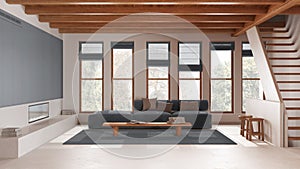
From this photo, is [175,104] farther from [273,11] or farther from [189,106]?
[273,11]

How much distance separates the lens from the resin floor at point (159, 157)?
6465mm

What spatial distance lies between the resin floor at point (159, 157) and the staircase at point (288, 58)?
1.36m

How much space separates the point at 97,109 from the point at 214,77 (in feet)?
12.4

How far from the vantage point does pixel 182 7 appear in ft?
29.3

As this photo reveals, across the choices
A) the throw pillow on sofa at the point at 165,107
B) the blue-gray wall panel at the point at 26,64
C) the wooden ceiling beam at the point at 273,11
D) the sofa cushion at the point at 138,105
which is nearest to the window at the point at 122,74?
the sofa cushion at the point at 138,105

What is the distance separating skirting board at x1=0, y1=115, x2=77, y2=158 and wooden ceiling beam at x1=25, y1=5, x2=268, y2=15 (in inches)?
99.3

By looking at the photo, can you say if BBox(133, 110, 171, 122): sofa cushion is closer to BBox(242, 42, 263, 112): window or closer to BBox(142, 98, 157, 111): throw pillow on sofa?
BBox(142, 98, 157, 111): throw pillow on sofa

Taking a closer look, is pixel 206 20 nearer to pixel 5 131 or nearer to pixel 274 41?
pixel 274 41

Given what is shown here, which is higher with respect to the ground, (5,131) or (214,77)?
(214,77)

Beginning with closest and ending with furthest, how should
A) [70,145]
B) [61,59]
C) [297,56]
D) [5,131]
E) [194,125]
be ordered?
[5,131]
[70,145]
[297,56]
[194,125]
[61,59]

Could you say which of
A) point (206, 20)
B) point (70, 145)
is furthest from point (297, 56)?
point (70, 145)

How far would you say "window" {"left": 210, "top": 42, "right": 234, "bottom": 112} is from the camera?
42.7 feet

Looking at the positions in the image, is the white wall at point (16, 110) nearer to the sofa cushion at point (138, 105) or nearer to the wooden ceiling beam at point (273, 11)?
the sofa cushion at point (138, 105)

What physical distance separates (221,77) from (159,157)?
21.0ft
